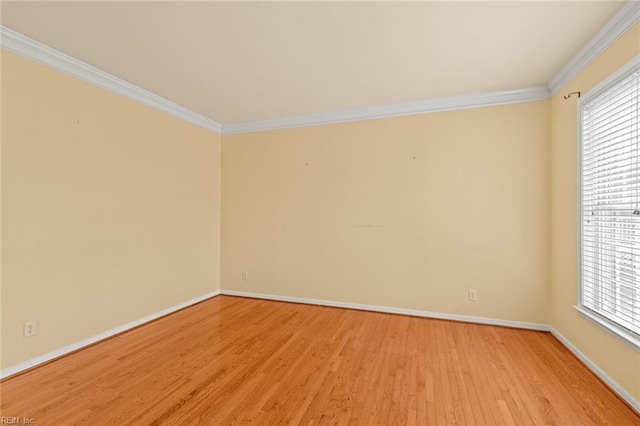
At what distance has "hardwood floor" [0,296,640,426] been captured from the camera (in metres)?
1.80

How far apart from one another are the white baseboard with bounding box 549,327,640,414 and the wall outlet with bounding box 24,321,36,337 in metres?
4.57

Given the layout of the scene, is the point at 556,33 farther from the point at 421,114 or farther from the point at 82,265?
the point at 82,265

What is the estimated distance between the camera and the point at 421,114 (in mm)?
3559

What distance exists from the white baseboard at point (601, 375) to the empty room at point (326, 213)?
4 centimetres

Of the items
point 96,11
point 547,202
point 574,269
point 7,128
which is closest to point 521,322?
point 574,269

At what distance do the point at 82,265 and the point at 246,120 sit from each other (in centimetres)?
279

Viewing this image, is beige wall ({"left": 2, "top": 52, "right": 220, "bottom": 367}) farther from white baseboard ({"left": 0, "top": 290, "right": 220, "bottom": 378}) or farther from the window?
the window

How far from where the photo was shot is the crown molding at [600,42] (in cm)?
186

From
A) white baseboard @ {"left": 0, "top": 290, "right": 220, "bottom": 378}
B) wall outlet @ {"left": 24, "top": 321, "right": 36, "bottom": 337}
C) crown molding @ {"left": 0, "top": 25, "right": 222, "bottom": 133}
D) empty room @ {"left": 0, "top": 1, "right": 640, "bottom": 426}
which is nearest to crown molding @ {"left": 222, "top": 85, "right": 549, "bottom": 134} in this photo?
empty room @ {"left": 0, "top": 1, "right": 640, "bottom": 426}

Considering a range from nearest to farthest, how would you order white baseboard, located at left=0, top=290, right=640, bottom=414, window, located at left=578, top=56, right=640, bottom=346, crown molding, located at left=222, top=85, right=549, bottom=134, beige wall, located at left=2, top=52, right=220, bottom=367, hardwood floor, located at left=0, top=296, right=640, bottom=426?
hardwood floor, located at left=0, top=296, right=640, bottom=426, window, located at left=578, top=56, right=640, bottom=346, white baseboard, located at left=0, top=290, right=640, bottom=414, beige wall, located at left=2, top=52, right=220, bottom=367, crown molding, located at left=222, top=85, right=549, bottom=134

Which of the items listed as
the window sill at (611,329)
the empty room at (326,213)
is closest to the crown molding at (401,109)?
the empty room at (326,213)

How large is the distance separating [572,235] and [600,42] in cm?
163

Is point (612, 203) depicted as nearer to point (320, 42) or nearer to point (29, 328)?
point (320, 42)

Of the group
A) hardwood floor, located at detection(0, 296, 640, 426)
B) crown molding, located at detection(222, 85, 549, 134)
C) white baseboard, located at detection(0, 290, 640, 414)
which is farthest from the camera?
crown molding, located at detection(222, 85, 549, 134)
